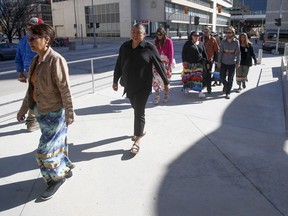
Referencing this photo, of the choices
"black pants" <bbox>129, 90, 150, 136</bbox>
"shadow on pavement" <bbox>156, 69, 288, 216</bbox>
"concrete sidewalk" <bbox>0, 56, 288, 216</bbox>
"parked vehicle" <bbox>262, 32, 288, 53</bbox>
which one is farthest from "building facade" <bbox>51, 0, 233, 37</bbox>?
"black pants" <bbox>129, 90, 150, 136</bbox>

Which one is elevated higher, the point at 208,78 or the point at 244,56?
the point at 244,56

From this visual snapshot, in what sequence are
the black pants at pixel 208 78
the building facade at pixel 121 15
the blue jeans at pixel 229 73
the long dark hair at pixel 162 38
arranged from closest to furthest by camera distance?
1. the long dark hair at pixel 162 38
2. the blue jeans at pixel 229 73
3. the black pants at pixel 208 78
4. the building facade at pixel 121 15

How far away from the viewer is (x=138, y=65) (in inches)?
160

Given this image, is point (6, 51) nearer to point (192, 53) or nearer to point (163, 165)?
point (192, 53)

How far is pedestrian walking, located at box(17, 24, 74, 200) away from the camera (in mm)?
2891

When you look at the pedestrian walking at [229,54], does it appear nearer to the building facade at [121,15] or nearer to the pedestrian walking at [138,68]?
the pedestrian walking at [138,68]

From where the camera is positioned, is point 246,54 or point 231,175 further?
point 246,54

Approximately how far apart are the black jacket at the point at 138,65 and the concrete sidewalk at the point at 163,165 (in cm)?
97

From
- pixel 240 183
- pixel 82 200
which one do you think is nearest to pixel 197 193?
pixel 240 183

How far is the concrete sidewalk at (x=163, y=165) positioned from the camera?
2.99 m

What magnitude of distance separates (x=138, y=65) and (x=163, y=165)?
1.41 meters

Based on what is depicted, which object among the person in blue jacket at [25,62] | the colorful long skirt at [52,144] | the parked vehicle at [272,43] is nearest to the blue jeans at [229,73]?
the person in blue jacket at [25,62]

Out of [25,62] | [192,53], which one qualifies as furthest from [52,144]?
[192,53]

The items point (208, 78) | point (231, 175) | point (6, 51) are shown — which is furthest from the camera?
point (6, 51)
